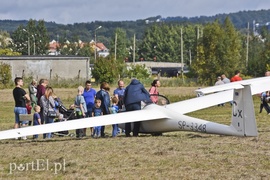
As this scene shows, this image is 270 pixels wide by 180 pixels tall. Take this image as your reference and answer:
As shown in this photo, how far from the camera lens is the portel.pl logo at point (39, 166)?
12430 mm

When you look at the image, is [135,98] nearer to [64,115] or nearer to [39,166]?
[64,115]

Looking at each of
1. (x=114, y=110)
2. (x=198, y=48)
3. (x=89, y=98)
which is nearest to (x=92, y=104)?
(x=89, y=98)

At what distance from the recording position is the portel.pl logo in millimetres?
12430

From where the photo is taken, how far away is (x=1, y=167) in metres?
12.9

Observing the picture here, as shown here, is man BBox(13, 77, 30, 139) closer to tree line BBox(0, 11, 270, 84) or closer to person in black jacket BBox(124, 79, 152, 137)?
person in black jacket BBox(124, 79, 152, 137)

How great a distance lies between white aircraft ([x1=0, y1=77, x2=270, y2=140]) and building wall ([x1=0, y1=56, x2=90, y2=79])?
60.7 m

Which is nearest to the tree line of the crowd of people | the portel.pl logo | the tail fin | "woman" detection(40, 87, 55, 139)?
the crowd of people

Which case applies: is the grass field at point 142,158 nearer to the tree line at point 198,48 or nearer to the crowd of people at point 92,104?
the crowd of people at point 92,104

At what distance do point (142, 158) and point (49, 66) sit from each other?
6844 centimetres

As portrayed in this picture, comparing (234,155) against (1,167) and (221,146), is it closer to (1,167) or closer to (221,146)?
(221,146)

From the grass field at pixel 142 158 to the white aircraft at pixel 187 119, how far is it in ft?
0.80

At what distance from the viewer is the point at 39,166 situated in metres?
12.8

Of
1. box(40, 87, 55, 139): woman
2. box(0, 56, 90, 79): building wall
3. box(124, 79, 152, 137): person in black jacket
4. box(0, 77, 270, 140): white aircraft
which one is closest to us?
box(0, 77, 270, 140): white aircraft

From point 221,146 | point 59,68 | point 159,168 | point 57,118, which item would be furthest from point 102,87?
point 59,68
